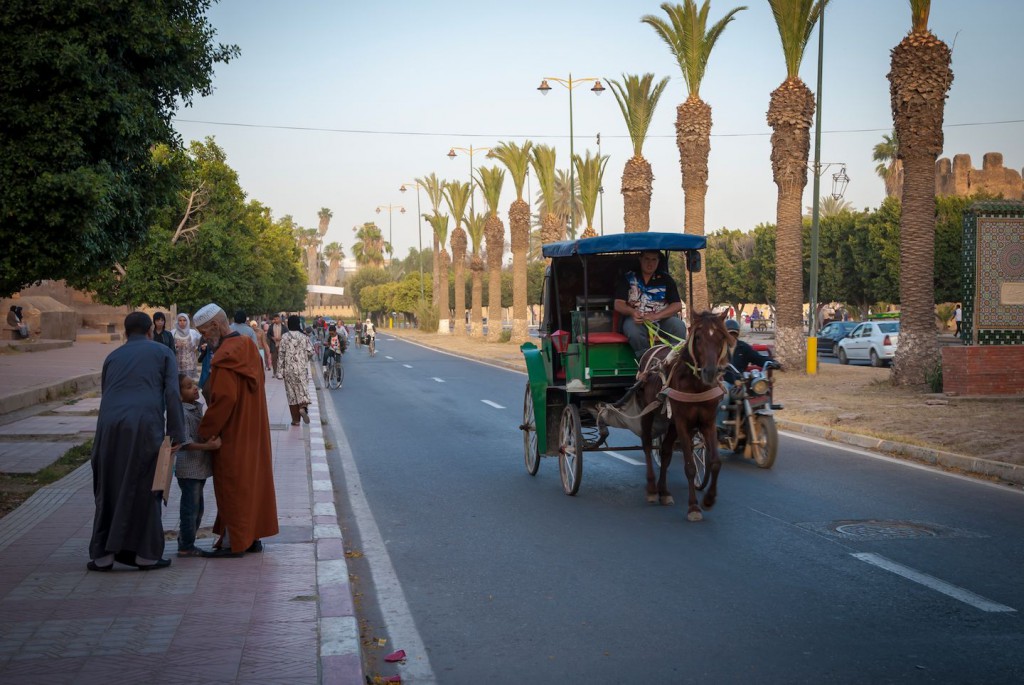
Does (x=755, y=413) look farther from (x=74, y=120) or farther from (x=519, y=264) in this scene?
(x=519, y=264)

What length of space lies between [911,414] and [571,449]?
869 centimetres

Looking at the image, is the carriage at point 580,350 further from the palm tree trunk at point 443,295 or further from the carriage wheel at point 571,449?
the palm tree trunk at point 443,295

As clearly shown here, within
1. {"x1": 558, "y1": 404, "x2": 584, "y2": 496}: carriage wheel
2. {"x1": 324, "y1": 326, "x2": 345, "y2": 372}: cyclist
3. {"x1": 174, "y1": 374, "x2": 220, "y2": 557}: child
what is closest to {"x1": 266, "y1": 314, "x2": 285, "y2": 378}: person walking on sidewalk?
{"x1": 324, "y1": 326, "x2": 345, "y2": 372}: cyclist

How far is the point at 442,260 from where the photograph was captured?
83.8m

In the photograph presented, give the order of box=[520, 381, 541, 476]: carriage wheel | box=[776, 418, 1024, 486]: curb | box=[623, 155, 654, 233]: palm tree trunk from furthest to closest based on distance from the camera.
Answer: box=[623, 155, 654, 233]: palm tree trunk, box=[520, 381, 541, 476]: carriage wheel, box=[776, 418, 1024, 486]: curb

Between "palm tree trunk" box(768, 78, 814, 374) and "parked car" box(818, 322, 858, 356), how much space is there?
695 inches

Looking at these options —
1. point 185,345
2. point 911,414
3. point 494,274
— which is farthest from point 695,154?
point 494,274

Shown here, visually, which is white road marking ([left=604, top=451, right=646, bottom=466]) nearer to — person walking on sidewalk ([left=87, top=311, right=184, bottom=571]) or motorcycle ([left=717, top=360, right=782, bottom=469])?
motorcycle ([left=717, top=360, right=782, bottom=469])

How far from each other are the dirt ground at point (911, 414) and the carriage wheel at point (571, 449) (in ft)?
16.9

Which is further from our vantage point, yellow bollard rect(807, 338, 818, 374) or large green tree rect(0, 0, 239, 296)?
yellow bollard rect(807, 338, 818, 374)

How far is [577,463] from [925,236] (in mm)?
14201

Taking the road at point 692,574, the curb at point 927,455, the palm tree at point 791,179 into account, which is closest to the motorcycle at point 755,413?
the road at point 692,574

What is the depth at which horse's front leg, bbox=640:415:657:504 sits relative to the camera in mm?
10073

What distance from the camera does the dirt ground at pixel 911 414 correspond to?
13.4 metres
